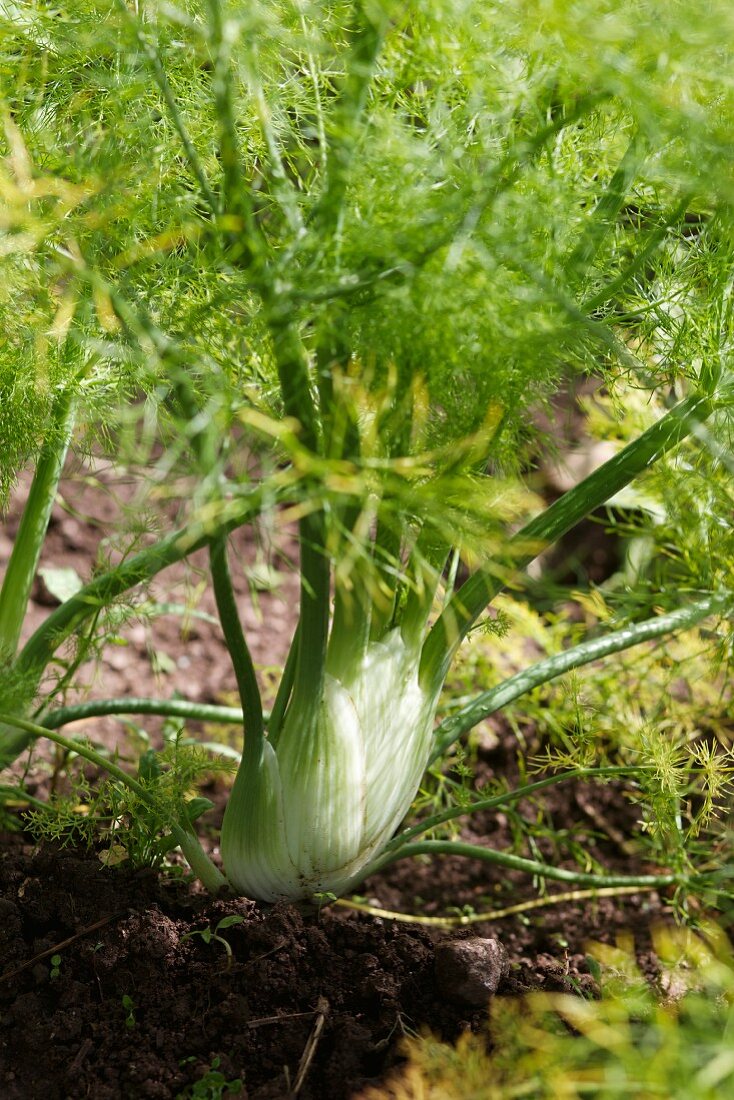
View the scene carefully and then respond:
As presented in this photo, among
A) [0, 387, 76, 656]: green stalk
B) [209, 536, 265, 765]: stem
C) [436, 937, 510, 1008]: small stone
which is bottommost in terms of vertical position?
[436, 937, 510, 1008]: small stone

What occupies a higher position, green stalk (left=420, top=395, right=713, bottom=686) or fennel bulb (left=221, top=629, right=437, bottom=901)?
green stalk (left=420, top=395, right=713, bottom=686)

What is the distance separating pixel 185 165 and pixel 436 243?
34cm

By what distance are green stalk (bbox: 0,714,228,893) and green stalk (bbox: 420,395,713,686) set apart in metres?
0.27

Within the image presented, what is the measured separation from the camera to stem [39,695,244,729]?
97 cm

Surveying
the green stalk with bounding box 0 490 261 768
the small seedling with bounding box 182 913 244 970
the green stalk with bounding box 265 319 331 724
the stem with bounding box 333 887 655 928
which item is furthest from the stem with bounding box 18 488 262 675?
the stem with bounding box 333 887 655 928

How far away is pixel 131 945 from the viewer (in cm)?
84

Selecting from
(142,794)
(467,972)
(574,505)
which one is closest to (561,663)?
(574,505)

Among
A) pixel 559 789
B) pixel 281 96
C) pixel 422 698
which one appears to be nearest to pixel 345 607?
pixel 422 698

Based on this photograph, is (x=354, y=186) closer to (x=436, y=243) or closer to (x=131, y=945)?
(x=436, y=243)

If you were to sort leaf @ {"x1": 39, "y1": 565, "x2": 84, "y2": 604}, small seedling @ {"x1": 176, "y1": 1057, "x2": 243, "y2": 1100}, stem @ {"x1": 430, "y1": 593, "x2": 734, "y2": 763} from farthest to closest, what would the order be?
leaf @ {"x1": 39, "y1": 565, "x2": 84, "y2": 604}, stem @ {"x1": 430, "y1": 593, "x2": 734, "y2": 763}, small seedling @ {"x1": 176, "y1": 1057, "x2": 243, "y2": 1100}

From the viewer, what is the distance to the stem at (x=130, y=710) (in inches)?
38.3

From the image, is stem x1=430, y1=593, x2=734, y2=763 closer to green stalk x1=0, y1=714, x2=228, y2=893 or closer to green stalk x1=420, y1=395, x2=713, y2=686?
green stalk x1=420, y1=395, x2=713, y2=686

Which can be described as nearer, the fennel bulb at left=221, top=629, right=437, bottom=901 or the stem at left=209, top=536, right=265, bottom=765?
the stem at left=209, top=536, right=265, bottom=765

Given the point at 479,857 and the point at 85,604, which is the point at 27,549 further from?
the point at 479,857
